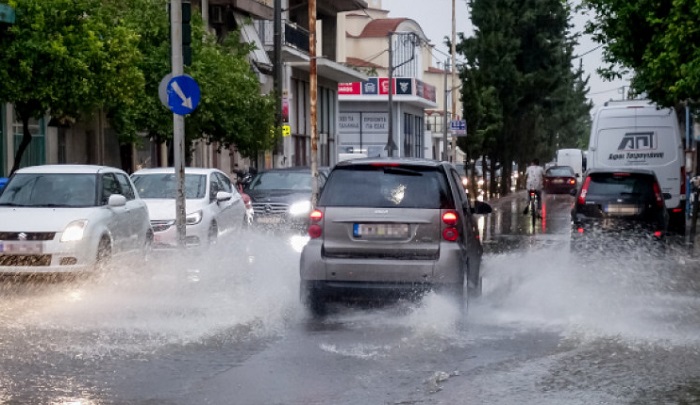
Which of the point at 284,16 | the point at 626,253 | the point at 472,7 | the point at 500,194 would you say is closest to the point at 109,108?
the point at 626,253

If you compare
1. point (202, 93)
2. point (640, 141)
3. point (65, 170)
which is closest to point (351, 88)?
point (202, 93)

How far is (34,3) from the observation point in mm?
22797

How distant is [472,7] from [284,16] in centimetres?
942

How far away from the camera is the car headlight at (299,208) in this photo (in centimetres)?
2670

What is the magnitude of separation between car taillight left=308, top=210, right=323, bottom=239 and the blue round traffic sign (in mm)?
6847

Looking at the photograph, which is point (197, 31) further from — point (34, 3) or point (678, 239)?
point (678, 239)

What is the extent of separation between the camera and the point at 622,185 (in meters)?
22.5

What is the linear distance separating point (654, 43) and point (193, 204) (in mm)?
10161

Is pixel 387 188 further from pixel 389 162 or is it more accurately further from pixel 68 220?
pixel 68 220

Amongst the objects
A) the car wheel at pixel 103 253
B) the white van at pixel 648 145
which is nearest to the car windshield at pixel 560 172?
the white van at pixel 648 145

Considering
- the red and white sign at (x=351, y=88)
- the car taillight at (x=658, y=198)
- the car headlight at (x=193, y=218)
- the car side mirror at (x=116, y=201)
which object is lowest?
→ the car headlight at (x=193, y=218)

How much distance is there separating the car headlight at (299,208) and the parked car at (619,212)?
6276 millimetres

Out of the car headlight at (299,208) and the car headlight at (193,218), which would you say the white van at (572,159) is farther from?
the car headlight at (193,218)

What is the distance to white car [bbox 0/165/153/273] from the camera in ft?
51.1
